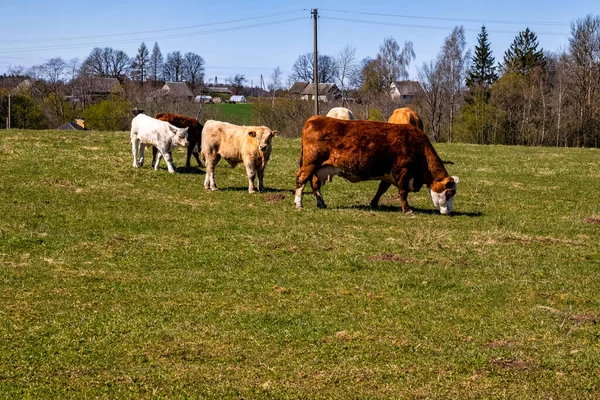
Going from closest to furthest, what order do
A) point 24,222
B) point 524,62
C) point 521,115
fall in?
point 24,222 → point 521,115 → point 524,62

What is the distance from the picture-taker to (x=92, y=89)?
104 metres

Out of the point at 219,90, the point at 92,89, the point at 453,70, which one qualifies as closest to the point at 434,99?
the point at 453,70

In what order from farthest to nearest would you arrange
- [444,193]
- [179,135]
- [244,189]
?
[179,135], [244,189], [444,193]

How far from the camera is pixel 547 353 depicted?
26.8 ft

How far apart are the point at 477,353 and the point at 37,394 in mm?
4482

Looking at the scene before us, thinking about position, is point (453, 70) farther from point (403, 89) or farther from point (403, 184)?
point (403, 184)

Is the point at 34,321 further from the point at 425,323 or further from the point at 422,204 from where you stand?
the point at 422,204

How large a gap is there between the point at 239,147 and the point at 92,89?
89667 millimetres

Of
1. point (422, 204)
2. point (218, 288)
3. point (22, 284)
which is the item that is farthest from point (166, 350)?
point (422, 204)

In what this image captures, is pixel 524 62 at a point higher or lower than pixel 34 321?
higher

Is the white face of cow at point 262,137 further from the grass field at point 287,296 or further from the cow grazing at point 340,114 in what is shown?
the cow grazing at point 340,114

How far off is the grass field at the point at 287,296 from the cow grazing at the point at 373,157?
0.80m

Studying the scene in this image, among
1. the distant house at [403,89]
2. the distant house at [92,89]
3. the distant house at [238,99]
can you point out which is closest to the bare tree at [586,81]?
the distant house at [403,89]

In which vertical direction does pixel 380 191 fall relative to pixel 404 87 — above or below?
below
